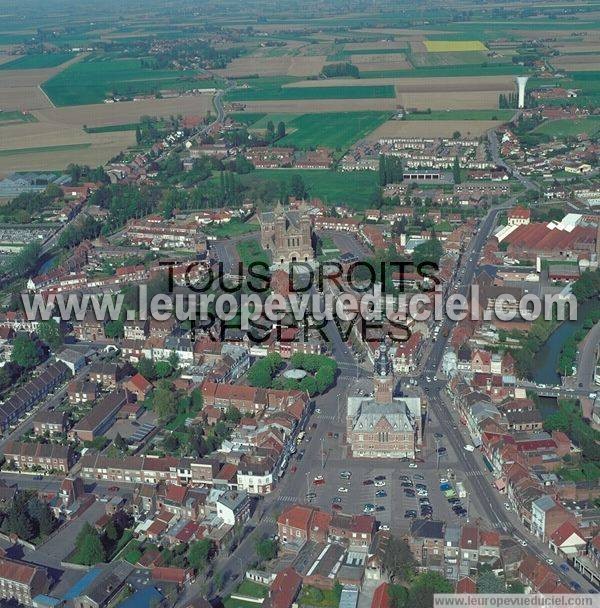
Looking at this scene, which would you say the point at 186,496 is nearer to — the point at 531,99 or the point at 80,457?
the point at 80,457

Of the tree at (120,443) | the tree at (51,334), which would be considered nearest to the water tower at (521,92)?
the tree at (51,334)

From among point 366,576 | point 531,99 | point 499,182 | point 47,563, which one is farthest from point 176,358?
point 531,99

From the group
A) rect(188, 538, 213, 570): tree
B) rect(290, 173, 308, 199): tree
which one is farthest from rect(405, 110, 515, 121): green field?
rect(188, 538, 213, 570): tree

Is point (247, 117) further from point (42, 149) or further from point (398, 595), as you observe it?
point (398, 595)

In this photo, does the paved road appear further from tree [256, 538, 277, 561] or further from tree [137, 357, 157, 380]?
tree [137, 357, 157, 380]

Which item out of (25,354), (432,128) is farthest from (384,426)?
(432,128)

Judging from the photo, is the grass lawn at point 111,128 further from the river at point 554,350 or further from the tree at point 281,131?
the river at point 554,350
